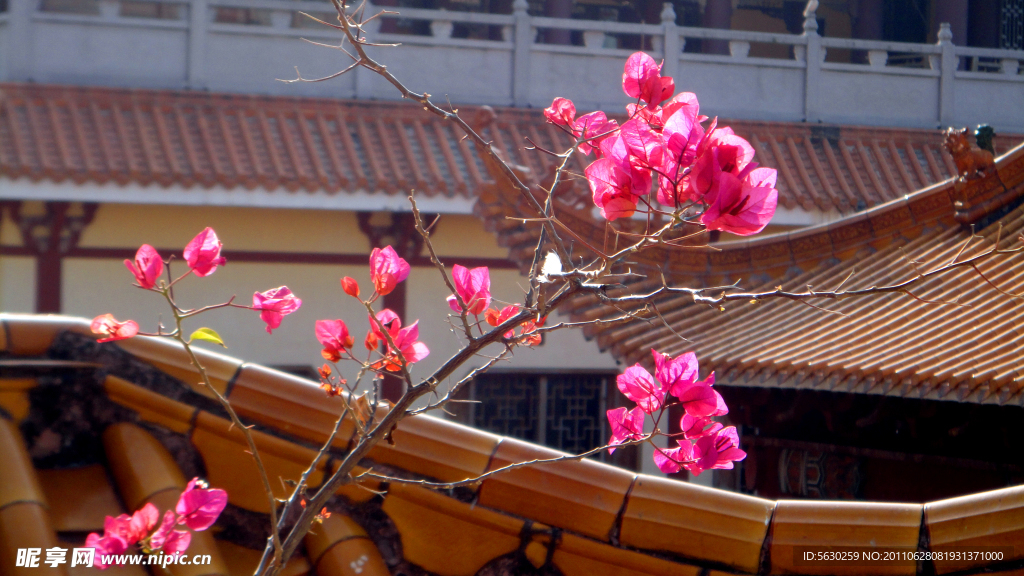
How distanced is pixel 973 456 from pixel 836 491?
0.72 meters

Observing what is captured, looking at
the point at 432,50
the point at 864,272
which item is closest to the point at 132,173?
the point at 432,50

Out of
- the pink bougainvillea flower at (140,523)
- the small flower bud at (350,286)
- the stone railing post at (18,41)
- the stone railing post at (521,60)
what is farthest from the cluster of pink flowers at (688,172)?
the stone railing post at (18,41)

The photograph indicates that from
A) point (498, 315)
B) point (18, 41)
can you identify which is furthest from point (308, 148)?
point (498, 315)

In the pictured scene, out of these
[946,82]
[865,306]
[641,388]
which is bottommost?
[641,388]

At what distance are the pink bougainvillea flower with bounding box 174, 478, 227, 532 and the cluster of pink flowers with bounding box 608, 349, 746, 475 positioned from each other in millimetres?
576

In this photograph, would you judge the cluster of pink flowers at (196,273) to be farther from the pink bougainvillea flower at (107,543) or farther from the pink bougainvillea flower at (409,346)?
the pink bougainvillea flower at (107,543)

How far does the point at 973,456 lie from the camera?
3098 millimetres

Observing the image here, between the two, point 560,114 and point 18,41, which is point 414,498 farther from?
point 18,41

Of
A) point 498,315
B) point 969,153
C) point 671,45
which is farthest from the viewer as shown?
point 671,45

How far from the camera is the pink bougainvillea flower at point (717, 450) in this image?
4.10ft

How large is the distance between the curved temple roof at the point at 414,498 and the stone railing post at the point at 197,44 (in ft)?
15.1

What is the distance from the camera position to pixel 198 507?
125 cm

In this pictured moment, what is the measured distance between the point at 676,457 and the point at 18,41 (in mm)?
5833

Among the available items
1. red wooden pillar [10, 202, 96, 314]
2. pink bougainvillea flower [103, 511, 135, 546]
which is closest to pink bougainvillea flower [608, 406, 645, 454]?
pink bougainvillea flower [103, 511, 135, 546]
